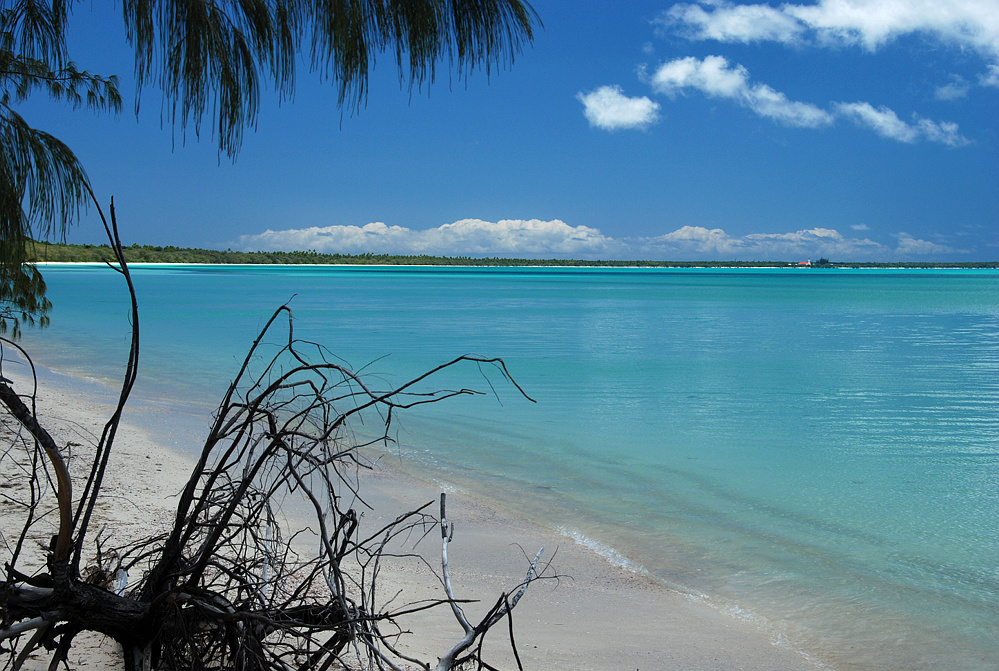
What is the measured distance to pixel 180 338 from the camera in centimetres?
1862

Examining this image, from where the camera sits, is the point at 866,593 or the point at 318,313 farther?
the point at 318,313

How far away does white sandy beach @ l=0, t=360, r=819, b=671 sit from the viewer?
Answer: 3.13 meters

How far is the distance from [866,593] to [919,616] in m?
0.30

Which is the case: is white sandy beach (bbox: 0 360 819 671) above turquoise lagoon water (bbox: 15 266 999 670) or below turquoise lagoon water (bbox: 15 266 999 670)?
above

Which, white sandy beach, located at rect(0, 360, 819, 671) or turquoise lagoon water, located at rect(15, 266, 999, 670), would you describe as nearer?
white sandy beach, located at rect(0, 360, 819, 671)

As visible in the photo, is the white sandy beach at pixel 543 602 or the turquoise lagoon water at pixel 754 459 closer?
the white sandy beach at pixel 543 602

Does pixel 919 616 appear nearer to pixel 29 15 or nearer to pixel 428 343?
pixel 29 15

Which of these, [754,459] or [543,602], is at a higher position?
[543,602]

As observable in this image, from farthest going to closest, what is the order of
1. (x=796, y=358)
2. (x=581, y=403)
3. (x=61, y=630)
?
1. (x=796, y=358)
2. (x=581, y=403)
3. (x=61, y=630)

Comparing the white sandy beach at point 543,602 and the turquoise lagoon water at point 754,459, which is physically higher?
the white sandy beach at point 543,602

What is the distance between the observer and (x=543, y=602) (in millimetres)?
3666

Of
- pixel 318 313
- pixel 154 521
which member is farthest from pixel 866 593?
pixel 318 313

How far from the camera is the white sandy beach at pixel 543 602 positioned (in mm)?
3133

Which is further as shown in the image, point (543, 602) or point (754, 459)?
point (754, 459)
